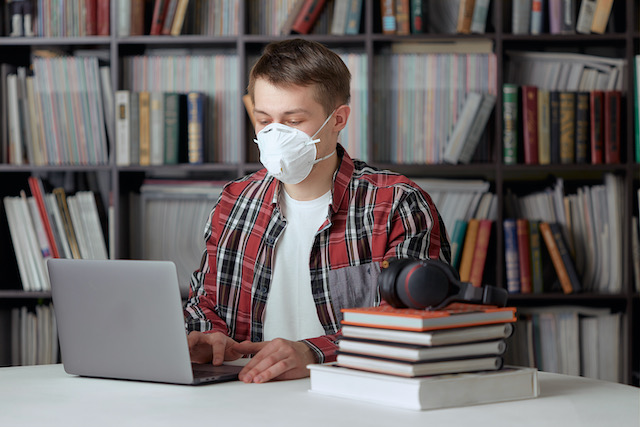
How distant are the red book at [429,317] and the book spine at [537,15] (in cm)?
176

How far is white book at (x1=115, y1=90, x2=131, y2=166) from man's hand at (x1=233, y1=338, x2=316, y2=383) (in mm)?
1551

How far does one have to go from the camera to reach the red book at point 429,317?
37.4 inches

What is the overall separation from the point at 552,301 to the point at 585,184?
0.42 metres

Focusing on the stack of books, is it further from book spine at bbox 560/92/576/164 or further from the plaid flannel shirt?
book spine at bbox 560/92/576/164

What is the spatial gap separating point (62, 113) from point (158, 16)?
0.48 meters

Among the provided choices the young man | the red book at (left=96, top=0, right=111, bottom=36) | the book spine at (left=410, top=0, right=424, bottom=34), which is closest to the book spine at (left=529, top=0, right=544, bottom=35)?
the book spine at (left=410, top=0, right=424, bottom=34)

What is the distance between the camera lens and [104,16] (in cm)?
267

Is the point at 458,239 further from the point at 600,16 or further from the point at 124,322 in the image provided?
the point at 124,322

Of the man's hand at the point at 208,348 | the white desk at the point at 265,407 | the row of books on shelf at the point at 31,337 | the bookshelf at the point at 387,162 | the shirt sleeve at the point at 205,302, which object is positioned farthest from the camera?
the row of books on shelf at the point at 31,337

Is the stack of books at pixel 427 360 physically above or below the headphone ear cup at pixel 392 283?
below

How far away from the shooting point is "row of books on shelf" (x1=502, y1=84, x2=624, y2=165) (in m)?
2.53

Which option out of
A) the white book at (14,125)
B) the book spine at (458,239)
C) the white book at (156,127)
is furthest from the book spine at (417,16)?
the white book at (14,125)

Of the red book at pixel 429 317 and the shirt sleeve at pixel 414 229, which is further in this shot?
the shirt sleeve at pixel 414 229

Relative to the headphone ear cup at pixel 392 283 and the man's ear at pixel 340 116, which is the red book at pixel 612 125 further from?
the headphone ear cup at pixel 392 283
